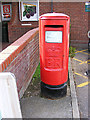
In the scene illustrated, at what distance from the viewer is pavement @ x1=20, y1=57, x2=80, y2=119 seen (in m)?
3.89

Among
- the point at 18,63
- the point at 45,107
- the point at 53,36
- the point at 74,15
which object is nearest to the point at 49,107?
the point at 45,107

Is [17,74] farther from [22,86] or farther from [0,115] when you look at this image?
[0,115]

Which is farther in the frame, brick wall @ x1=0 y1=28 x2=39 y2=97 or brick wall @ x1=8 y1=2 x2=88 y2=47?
brick wall @ x1=8 y1=2 x2=88 y2=47

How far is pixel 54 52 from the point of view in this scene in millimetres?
4266

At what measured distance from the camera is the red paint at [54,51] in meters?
4.09

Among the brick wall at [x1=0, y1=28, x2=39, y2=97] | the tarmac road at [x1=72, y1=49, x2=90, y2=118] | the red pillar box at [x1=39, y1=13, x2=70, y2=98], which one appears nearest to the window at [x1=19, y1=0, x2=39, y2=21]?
the tarmac road at [x1=72, y1=49, x2=90, y2=118]

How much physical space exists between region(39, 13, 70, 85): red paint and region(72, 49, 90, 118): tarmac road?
889 mm

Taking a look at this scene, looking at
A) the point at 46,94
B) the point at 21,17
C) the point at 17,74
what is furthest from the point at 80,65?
the point at 21,17

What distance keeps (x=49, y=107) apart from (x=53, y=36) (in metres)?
1.68

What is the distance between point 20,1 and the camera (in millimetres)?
10602

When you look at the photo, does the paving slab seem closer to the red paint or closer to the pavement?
the pavement

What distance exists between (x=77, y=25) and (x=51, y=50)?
7006 mm

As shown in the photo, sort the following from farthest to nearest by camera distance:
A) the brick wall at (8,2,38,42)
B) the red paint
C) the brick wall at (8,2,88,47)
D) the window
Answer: the window < the brick wall at (8,2,88,47) < the brick wall at (8,2,38,42) < the red paint

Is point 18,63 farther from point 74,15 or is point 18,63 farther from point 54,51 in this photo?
point 74,15
